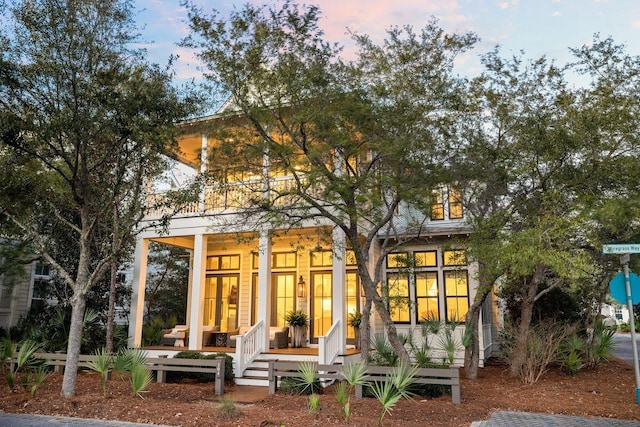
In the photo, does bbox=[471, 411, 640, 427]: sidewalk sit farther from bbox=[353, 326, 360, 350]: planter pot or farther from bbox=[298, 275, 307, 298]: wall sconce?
bbox=[298, 275, 307, 298]: wall sconce

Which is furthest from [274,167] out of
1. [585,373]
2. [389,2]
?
[585,373]

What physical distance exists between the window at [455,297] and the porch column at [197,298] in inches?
301

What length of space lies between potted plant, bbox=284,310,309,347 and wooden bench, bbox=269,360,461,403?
4.40 metres

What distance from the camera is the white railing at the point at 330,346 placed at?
442 inches

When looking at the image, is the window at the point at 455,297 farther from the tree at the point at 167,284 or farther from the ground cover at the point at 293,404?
the tree at the point at 167,284

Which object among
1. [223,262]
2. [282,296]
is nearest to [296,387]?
[282,296]

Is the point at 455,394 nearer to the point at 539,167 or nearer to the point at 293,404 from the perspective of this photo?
the point at 293,404

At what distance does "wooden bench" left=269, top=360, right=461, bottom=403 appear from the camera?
29.0 feet

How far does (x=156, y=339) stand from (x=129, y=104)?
8987 millimetres

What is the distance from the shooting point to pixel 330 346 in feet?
38.1

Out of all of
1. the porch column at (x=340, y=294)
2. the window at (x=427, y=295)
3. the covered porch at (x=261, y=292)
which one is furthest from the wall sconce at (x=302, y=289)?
the window at (x=427, y=295)

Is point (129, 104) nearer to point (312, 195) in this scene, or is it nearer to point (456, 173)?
point (312, 195)

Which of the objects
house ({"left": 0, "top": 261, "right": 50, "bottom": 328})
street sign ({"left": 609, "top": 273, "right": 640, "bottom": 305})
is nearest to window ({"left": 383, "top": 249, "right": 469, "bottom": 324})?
street sign ({"left": 609, "top": 273, "right": 640, "bottom": 305})

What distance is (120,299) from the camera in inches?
709
